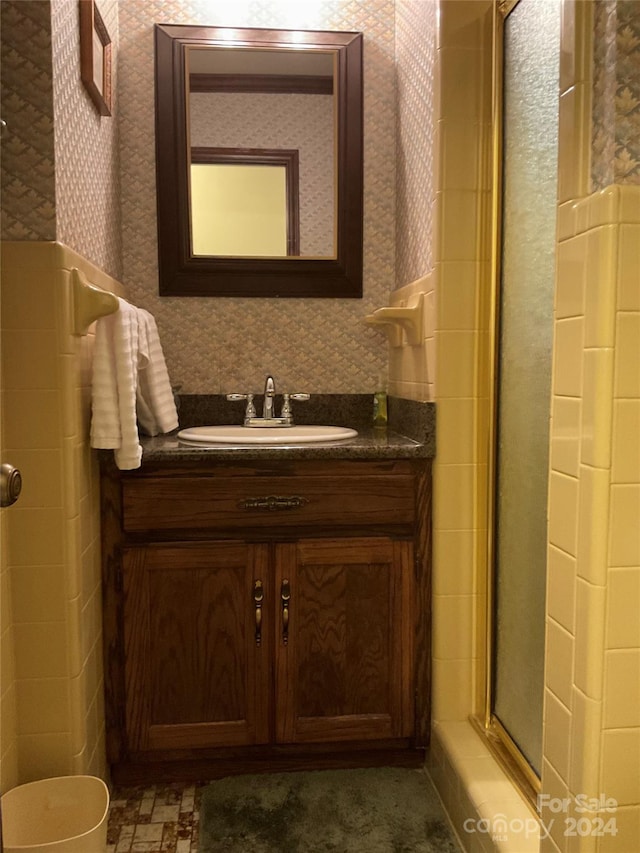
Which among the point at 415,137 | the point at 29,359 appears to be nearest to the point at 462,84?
the point at 415,137

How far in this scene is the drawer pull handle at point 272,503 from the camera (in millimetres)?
1793

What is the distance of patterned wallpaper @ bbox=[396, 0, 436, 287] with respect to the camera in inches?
73.6

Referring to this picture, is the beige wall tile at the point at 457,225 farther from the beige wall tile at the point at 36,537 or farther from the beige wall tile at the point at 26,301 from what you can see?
the beige wall tile at the point at 36,537

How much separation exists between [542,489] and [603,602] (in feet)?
1.51

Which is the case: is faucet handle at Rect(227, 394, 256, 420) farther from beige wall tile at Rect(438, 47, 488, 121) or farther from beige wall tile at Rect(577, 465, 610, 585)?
beige wall tile at Rect(577, 465, 610, 585)

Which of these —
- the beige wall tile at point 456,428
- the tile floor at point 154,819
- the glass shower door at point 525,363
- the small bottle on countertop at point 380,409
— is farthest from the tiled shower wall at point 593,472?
the small bottle on countertop at point 380,409

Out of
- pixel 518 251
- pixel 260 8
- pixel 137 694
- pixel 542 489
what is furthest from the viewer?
pixel 260 8

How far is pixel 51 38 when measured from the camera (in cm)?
141

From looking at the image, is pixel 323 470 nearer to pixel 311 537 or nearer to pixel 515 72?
pixel 311 537

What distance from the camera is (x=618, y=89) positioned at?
1.02 m

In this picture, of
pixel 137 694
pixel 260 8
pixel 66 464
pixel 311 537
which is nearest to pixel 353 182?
pixel 260 8

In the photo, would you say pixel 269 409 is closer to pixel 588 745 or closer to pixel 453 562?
pixel 453 562

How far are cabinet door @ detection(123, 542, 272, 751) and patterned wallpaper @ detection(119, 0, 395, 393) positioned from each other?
68 cm

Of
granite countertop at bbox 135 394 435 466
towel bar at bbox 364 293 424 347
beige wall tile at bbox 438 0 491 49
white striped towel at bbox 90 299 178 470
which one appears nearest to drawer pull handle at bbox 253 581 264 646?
granite countertop at bbox 135 394 435 466
